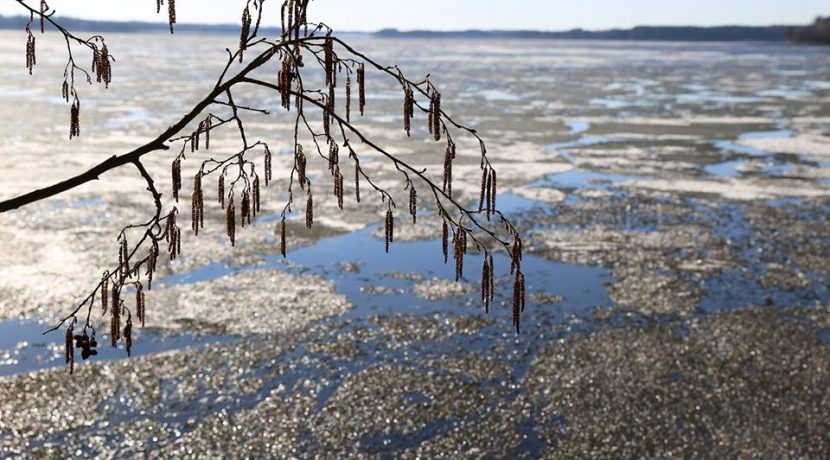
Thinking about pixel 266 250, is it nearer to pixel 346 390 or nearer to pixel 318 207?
pixel 318 207

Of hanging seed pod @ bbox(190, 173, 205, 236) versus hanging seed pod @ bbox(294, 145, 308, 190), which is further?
hanging seed pod @ bbox(190, 173, 205, 236)

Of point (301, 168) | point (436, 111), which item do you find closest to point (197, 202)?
point (301, 168)

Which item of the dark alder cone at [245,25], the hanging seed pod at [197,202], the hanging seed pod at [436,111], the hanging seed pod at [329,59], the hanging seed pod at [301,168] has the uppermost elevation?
the dark alder cone at [245,25]

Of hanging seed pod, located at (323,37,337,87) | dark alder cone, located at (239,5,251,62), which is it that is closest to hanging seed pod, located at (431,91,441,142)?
hanging seed pod, located at (323,37,337,87)

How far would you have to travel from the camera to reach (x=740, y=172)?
20875 mm

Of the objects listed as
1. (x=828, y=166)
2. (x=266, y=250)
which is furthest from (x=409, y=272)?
(x=828, y=166)

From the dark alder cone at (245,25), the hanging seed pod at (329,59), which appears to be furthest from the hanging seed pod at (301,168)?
the dark alder cone at (245,25)

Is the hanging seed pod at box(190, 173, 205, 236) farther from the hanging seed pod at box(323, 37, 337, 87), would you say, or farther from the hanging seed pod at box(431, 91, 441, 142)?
the hanging seed pod at box(431, 91, 441, 142)

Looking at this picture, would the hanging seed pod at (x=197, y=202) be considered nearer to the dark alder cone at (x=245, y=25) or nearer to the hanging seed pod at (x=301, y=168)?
the hanging seed pod at (x=301, y=168)

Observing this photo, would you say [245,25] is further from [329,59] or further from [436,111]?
[436,111]

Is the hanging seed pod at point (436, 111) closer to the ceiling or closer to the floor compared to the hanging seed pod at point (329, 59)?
closer to the floor

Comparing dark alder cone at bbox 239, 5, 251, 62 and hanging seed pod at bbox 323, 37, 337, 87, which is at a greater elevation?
dark alder cone at bbox 239, 5, 251, 62

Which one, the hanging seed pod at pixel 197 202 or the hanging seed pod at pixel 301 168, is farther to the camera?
the hanging seed pod at pixel 197 202

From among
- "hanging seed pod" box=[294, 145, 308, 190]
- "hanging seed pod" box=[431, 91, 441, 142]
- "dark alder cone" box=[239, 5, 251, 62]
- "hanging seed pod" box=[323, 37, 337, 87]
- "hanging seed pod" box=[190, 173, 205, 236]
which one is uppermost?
"dark alder cone" box=[239, 5, 251, 62]
